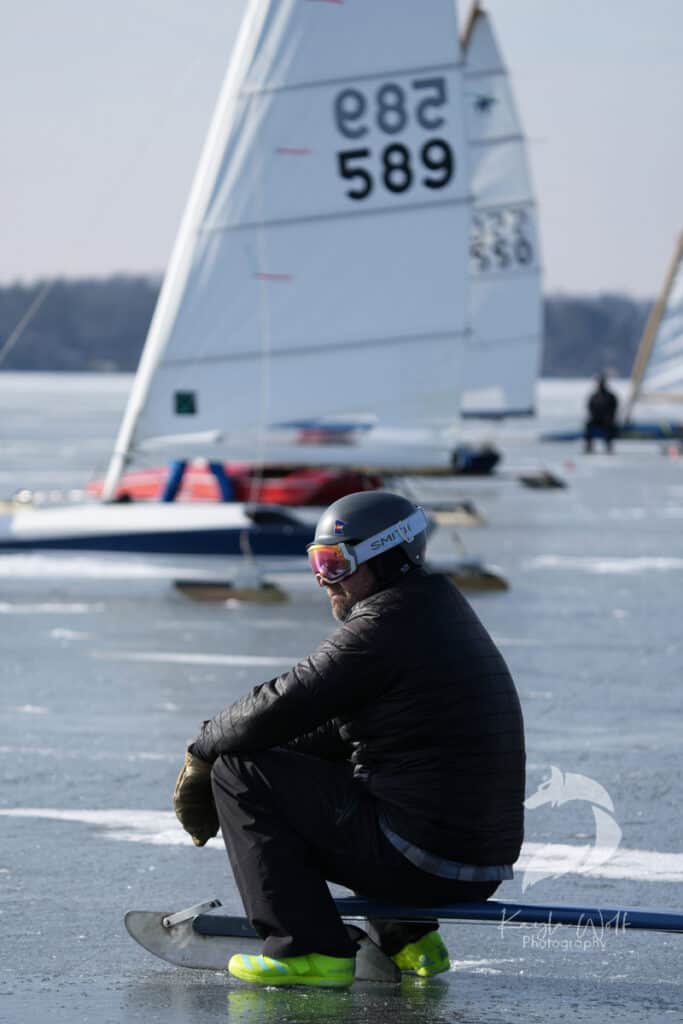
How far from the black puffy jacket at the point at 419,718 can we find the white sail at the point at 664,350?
4981cm

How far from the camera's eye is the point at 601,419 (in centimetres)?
4547

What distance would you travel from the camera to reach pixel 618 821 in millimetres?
7445

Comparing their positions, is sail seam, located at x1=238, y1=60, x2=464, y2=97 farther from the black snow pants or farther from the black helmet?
the black snow pants

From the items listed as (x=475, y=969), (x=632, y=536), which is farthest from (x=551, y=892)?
(x=632, y=536)

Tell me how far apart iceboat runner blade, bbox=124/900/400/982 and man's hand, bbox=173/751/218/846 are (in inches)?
8.2

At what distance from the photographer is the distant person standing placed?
45.1m

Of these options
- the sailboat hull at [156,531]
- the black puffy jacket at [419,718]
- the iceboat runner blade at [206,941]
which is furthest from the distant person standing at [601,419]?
the black puffy jacket at [419,718]

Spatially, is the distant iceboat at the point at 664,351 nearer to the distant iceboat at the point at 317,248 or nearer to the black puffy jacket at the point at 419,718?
the distant iceboat at the point at 317,248

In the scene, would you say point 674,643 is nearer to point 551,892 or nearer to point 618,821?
point 618,821

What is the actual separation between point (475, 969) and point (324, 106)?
13.3m

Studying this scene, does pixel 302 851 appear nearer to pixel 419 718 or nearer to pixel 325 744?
pixel 325 744

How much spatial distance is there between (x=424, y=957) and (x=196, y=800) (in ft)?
2.21

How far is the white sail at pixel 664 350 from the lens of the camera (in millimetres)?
54656

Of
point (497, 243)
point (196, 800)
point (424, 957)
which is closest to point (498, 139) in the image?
point (497, 243)
